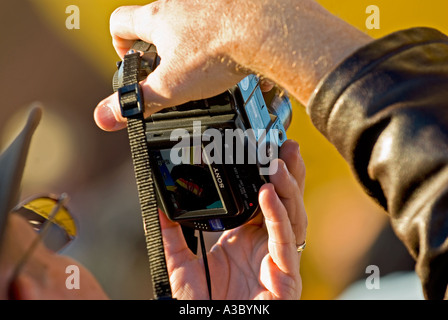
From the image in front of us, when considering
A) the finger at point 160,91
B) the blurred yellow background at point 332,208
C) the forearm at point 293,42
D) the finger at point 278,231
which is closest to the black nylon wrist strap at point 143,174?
the finger at point 160,91

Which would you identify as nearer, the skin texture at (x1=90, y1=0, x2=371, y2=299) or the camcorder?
the skin texture at (x1=90, y1=0, x2=371, y2=299)

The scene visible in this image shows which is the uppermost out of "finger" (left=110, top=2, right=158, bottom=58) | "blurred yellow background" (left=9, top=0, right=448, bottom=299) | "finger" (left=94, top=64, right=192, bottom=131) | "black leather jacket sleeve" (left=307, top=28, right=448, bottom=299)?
"finger" (left=110, top=2, right=158, bottom=58)

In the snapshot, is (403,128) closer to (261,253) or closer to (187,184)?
(187,184)

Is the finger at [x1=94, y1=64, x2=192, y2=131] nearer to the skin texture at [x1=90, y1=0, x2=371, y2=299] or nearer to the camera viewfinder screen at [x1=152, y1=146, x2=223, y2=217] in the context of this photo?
the skin texture at [x1=90, y1=0, x2=371, y2=299]

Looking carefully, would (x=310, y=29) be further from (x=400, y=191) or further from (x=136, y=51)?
(x=136, y=51)

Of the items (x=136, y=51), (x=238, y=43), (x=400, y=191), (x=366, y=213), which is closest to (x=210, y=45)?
(x=238, y=43)

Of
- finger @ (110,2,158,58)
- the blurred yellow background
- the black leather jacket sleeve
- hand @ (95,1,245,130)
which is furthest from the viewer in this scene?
the blurred yellow background

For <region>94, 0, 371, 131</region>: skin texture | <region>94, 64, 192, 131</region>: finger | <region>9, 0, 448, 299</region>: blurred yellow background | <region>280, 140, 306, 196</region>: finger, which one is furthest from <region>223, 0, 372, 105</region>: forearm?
<region>9, 0, 448, 299</region>: blurred yellow background

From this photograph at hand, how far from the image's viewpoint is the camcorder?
2.86 feet

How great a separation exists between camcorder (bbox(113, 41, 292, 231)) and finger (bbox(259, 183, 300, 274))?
0.03 meters

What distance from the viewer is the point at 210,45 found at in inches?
29.0

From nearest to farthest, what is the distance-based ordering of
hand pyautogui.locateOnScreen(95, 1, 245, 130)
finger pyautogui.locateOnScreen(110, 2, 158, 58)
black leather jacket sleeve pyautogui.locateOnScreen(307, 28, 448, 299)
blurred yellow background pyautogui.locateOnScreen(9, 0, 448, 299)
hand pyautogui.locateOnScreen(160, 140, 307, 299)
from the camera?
black leather jacket sleeve pyautogui.locateOnScreen(307, 28, 448, 299) → hand pyautogui.locateOnScreen(95, 1, 245, 130) → finger pyautogui.locateOnScreen(110, 2, 158, 58) → hand pyautogui.locateOnScreen(160, 140, 307, 299) → blurred yellow background pyautogui.locateOnScreen(9, 0, 448, 299)

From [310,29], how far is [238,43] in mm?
95
